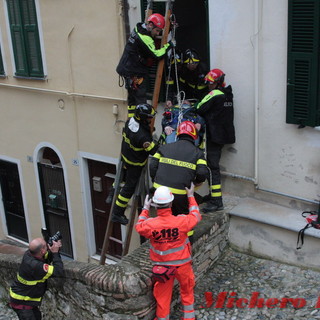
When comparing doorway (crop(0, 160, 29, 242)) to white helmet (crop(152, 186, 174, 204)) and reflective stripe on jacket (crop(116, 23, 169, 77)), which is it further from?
white helmet (crop(152, 186, 174, 204))

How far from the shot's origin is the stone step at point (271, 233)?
6.88 metres

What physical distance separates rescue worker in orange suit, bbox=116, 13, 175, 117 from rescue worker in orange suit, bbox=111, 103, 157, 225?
0.74 m

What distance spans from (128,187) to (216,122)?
1746 mm

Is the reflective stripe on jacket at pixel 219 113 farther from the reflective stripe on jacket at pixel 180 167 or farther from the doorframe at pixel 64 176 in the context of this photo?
the doorframe at pixel 64 176

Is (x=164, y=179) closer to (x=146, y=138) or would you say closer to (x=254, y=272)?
(x=146, y=138)

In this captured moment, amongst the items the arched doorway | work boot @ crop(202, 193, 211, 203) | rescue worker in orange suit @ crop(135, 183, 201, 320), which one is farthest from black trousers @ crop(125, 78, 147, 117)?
the arched doorway

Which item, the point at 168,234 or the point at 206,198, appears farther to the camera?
the point at 206,198

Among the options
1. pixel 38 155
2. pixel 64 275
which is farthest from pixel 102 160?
pixel 64 275

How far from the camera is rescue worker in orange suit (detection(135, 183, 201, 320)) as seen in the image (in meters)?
5.69

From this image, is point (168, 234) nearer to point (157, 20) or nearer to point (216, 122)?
point (216, 122)

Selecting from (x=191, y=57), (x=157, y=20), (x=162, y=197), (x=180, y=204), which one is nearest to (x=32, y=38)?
(x=157, y=20)

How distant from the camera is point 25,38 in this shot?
10.5 m

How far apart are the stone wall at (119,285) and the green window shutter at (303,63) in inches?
76.1

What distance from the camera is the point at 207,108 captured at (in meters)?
7.41
